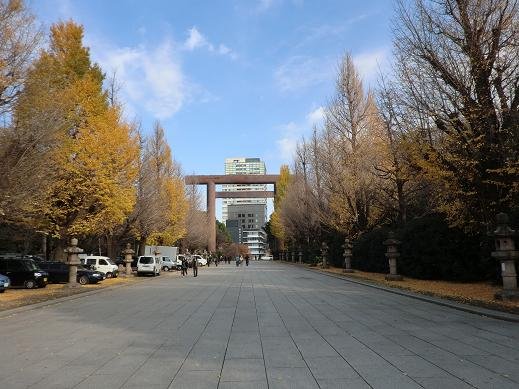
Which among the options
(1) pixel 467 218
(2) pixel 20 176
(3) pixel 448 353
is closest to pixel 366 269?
(1) pixel 467 218

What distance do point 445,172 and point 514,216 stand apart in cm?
289

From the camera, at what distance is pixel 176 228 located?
55.0 metres

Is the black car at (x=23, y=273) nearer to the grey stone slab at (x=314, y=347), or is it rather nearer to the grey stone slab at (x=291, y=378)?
the grey stone slab at (x=314, y=347)

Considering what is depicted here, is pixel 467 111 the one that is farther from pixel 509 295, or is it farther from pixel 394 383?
pixel 394 383

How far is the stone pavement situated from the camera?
655cm

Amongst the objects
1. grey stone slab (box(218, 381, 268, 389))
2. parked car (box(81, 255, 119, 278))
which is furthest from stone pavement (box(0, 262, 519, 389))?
parked car (box(81, 255, 119, 278))

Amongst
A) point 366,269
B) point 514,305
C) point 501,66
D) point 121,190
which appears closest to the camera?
point 514,305

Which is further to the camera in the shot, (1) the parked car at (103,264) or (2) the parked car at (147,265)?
(2) the parked car at (147,265)

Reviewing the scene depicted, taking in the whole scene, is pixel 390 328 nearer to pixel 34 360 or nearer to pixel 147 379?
pixel 147 379

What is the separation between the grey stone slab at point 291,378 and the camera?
20.4ft

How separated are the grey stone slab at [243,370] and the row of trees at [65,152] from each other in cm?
1425

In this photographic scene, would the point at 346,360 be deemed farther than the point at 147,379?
Yes

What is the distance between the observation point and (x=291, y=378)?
21.6ft

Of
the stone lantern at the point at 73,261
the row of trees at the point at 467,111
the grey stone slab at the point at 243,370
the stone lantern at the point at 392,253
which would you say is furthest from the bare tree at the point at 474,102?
the stone lantern at the point at 73,261
